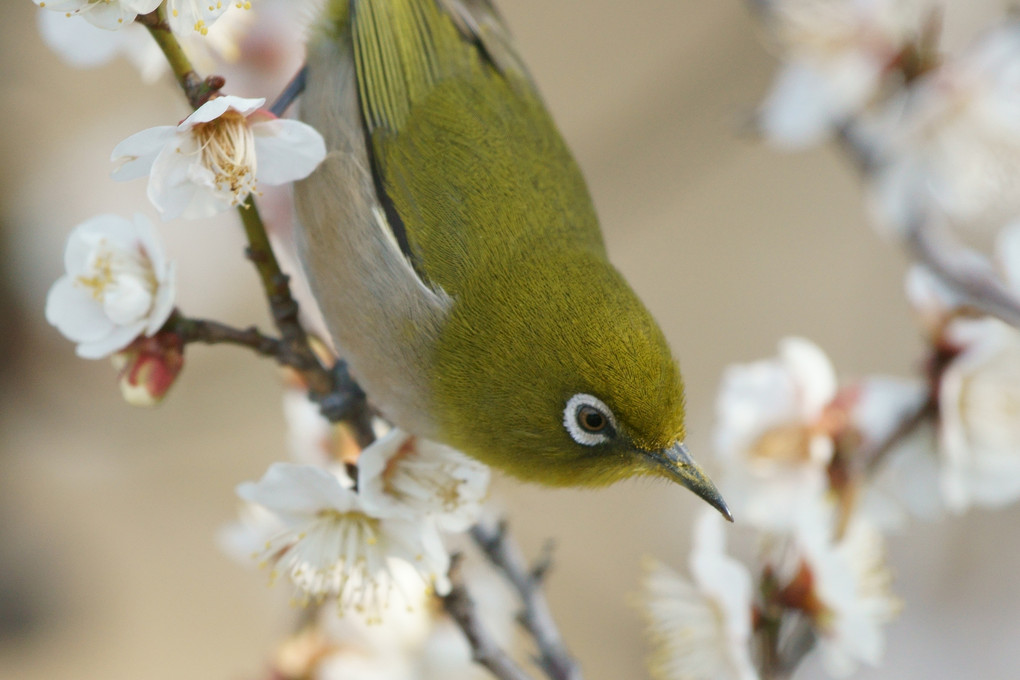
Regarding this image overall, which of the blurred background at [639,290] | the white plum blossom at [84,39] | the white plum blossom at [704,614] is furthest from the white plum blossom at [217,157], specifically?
the blurred background at [639,290]

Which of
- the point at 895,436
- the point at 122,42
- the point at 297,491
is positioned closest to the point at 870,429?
the point at 895,436

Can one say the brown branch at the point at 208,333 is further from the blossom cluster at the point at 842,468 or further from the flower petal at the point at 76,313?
the blossom cluster at the point at 842,468

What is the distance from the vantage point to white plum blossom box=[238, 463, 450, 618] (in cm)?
151

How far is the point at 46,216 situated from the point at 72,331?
8.51 ft

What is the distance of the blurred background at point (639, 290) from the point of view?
3818mm

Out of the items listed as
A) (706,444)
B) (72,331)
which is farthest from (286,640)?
(706,444)

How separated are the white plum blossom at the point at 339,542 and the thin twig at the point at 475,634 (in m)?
0.04

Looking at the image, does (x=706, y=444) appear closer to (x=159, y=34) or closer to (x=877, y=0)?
(x=877, y=0)

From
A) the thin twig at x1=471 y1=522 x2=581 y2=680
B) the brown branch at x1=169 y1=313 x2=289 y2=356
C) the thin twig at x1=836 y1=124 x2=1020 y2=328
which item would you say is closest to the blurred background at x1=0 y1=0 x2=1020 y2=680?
the thin twig at x1=836 y1=124 x2=1020 y2=328

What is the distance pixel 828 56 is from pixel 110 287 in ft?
6.42

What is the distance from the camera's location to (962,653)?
3941 mm

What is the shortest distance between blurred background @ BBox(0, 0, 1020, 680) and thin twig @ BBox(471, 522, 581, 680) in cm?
141

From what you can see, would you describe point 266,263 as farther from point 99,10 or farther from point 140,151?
point 99,10

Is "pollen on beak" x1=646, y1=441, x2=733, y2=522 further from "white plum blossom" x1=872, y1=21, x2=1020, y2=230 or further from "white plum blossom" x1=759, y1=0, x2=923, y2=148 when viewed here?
"white plum blossom" x1=759, y1=0, x2=923, y2=148
